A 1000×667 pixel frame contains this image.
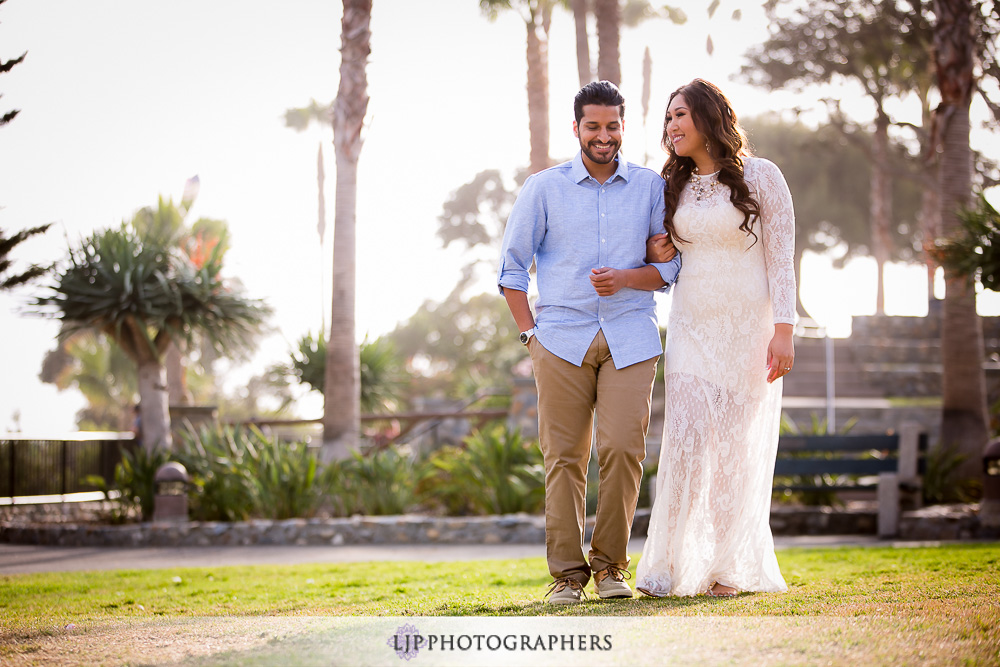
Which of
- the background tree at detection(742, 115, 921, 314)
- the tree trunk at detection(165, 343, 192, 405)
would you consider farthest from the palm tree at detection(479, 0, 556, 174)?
the background tree at detection(742, 115, 921, 314)

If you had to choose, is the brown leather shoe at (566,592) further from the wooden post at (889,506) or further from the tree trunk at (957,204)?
the tree trunk at (957,204)

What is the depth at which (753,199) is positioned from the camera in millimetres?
3881

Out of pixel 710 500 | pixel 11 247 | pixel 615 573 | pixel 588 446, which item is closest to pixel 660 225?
pixel 588 446

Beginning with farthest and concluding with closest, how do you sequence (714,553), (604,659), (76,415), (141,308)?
(76,415), (141,308), (714,553), (604,659)

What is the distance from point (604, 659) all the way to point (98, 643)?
153 cm

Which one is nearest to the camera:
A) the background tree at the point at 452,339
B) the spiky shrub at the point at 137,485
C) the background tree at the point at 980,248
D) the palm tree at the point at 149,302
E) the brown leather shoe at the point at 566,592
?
the brown leather shoe at the point at 566,592

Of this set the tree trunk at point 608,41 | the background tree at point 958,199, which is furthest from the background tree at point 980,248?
the tree trunk at point 608,41

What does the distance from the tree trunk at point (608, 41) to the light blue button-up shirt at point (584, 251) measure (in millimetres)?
8197

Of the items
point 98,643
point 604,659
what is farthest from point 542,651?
point 98,643

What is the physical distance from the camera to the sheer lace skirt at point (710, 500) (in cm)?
383

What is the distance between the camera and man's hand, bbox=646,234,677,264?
3863 mm

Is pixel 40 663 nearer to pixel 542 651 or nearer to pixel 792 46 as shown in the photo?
pixel 542 651

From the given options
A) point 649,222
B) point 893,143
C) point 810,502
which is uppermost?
point 893,143

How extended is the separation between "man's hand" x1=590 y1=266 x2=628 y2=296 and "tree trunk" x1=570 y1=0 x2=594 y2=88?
37.7 feet
